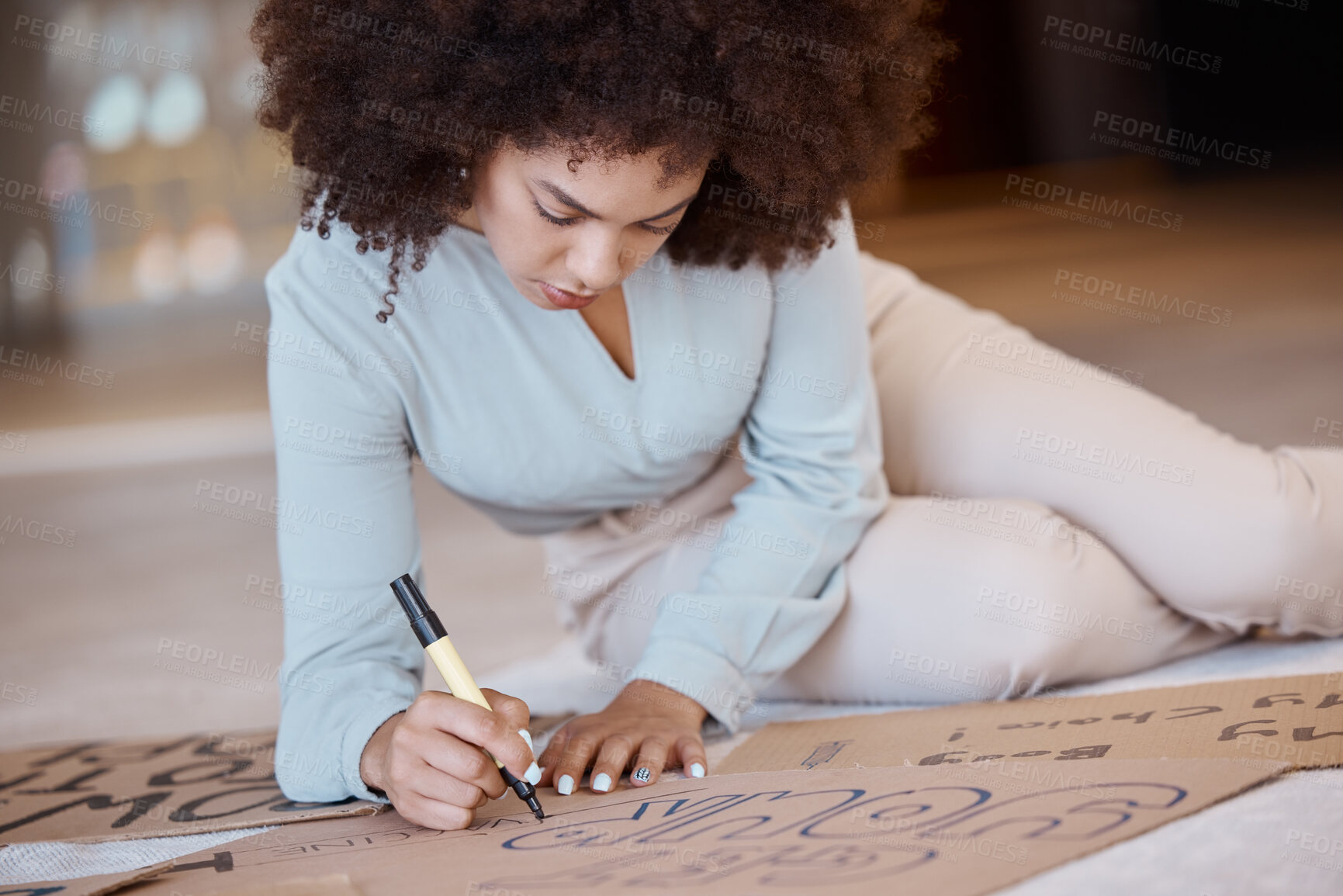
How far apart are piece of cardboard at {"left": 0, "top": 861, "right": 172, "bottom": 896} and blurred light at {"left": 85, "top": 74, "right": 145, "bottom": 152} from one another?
5500 millimetres

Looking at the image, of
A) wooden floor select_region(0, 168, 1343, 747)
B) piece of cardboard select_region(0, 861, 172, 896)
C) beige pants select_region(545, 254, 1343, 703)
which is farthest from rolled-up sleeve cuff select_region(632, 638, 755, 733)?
wooden floor select_region(0, 168, 1343, 747)

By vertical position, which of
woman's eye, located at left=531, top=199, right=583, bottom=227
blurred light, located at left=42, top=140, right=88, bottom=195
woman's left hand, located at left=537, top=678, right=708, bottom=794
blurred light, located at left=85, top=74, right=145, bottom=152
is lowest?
woman's left hand, located at left=537, top=678, right=708, bottom=794

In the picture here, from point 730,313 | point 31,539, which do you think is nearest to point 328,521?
point 730,313

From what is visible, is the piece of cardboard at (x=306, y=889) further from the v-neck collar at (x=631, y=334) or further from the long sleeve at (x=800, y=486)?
the v-neck collar at (x=631, y=334)

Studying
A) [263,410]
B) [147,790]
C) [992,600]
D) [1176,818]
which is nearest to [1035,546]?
[992,600]

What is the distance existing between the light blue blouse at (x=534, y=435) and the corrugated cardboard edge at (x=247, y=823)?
2 centimetres

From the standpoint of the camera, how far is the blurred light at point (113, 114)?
217 inches

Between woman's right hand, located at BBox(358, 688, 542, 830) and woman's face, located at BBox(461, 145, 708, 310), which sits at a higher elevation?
woman's face, located at BBox(461, 145, 708, 310)

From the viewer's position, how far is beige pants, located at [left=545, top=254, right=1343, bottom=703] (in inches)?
43.4

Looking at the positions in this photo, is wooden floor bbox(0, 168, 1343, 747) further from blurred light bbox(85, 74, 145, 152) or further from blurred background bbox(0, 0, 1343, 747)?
blurred light bbox(85, 74, 145, 152)

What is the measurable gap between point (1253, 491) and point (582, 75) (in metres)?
0.75

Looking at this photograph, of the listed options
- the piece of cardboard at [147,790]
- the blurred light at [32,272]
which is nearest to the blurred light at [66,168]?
the blurred light at [32,272]

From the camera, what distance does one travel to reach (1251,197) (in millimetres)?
5684

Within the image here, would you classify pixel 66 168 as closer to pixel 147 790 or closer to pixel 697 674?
pixel 147 790
